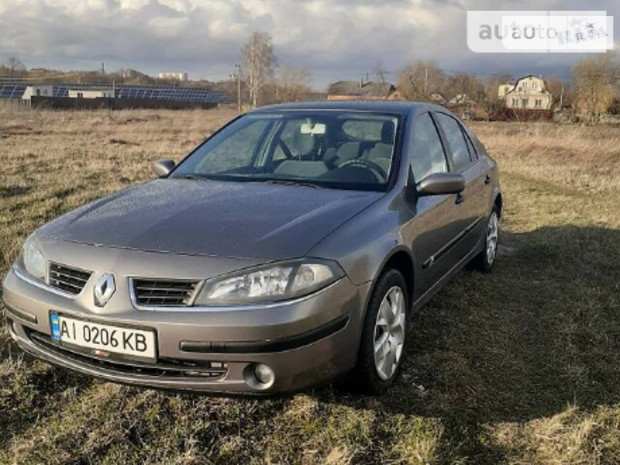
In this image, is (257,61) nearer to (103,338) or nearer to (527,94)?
(527,94)

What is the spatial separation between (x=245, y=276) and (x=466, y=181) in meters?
2.53

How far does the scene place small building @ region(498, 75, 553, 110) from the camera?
Result: 51034 mm

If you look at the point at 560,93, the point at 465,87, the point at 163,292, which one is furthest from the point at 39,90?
the point at 163,292

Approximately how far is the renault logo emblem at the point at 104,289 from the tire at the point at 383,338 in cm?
111

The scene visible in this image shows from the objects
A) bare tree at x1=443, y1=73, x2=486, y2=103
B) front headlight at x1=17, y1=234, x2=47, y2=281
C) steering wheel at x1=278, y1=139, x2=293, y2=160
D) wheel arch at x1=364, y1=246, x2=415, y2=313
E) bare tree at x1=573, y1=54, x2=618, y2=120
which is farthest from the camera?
bare tree at x1=443, y1=73, x2=486, y2=103

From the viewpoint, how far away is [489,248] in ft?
17.2

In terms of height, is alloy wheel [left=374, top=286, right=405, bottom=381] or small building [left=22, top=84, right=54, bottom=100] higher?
small building [left=22, top=84, right=54, bottom=100]

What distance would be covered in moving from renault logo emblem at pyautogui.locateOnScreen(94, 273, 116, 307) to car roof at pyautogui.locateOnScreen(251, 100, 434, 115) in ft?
7.03

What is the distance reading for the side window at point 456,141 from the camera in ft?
14.1

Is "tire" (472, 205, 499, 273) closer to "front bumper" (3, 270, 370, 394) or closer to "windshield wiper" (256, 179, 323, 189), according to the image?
"windshield wiper" (256, 179, 323, 189)

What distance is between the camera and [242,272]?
2312 mm

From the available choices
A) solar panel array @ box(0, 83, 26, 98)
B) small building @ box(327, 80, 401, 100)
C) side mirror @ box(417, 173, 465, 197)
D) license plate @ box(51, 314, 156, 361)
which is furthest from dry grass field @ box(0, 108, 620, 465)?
small building @ box(327, 80, 401, 100)

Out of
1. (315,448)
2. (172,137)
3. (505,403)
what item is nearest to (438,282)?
(505,403)

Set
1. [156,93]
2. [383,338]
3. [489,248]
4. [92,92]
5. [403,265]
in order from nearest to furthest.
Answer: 1. [383,338]
2. [403,265]
3. [489,248]
4. [156,93]
5. [92,92]
